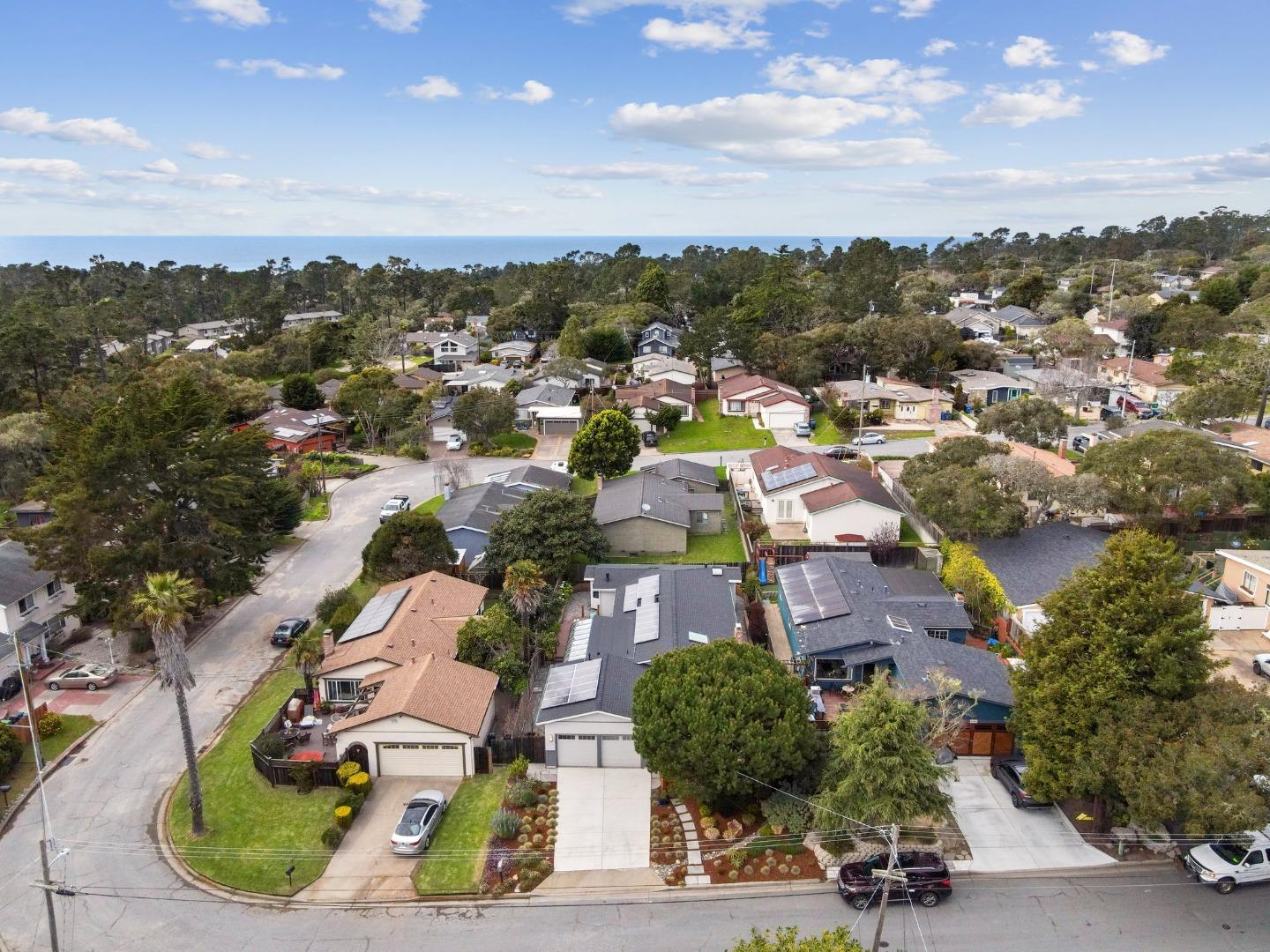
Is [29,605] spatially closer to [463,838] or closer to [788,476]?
[463,838]

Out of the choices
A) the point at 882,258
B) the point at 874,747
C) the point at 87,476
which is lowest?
the point at 874,747

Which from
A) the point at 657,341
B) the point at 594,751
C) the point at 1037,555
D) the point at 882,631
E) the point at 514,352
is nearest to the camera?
the point at 594,751

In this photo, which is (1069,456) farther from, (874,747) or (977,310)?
(977,310)

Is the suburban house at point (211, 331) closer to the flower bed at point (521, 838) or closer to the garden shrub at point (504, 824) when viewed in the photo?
the flower bed at point (521, 838)

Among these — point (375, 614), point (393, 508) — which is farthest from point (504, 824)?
point (393, 508)

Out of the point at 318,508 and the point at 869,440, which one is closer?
the point at 318,508

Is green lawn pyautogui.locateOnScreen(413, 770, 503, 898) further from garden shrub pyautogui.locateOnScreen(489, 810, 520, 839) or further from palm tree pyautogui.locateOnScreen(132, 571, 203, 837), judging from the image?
palm tree pyautogui.locateOnScreen(132, 571, 203, 837)

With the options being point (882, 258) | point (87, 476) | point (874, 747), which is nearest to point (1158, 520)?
point (874, 747)
